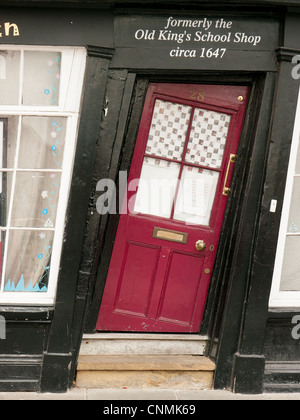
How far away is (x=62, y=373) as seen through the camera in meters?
5.20

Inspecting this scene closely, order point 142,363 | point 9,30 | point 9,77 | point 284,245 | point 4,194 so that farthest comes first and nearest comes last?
point 284,245
point 142,363
point 4,194
point 9,77
point 9,30

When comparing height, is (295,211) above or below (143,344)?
above

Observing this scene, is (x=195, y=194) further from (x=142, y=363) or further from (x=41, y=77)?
(x=41, y=77)

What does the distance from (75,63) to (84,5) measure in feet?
1.57

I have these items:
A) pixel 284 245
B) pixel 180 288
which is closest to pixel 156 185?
pixel 180 288

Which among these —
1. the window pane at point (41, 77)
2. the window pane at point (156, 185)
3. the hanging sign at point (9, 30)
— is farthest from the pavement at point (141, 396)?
the hanging sign at point (9, 30)

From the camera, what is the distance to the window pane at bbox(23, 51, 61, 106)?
5062mm

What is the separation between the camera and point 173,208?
5551 mm

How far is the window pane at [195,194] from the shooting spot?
5535 millimetres

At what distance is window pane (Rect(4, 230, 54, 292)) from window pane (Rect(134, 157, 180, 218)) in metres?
0.91

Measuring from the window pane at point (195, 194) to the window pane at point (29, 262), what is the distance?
1246 millimetres

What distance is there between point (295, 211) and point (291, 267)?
1.75 ft

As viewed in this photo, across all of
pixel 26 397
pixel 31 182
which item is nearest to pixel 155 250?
pixel 31 182

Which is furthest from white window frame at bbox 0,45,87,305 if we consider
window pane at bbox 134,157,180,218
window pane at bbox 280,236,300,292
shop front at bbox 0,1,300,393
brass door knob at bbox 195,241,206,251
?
window pane at bbox 280,236,300,292
